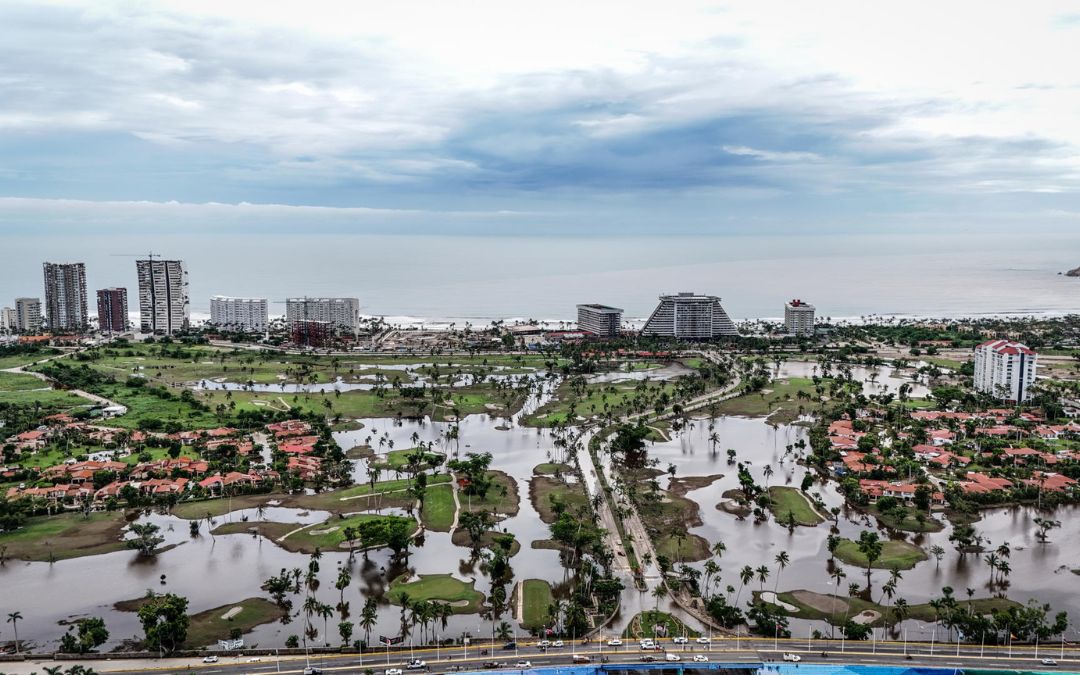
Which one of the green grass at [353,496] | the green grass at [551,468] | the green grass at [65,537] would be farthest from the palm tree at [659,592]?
the green grass at [65,537]

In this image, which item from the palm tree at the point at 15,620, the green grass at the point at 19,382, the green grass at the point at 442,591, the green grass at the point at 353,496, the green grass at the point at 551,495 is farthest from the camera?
the green grass at the point at 19,382

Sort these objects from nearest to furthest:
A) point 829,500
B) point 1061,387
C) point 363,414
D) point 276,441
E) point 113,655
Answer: point 113,655 → point 829,500 → point 276,441 → point 363,414 → point 1061,387

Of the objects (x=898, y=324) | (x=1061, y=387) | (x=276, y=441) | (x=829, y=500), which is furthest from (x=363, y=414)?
(x=898, y=324)

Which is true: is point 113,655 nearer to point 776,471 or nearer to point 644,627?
point 644,627

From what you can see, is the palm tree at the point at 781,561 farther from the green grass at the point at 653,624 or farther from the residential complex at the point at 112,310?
the residential complex at the point at 112,310

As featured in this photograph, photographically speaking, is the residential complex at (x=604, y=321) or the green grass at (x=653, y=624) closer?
the green grass at (x=653, y=624)

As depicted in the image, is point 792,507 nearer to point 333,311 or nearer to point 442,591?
point 442,591
